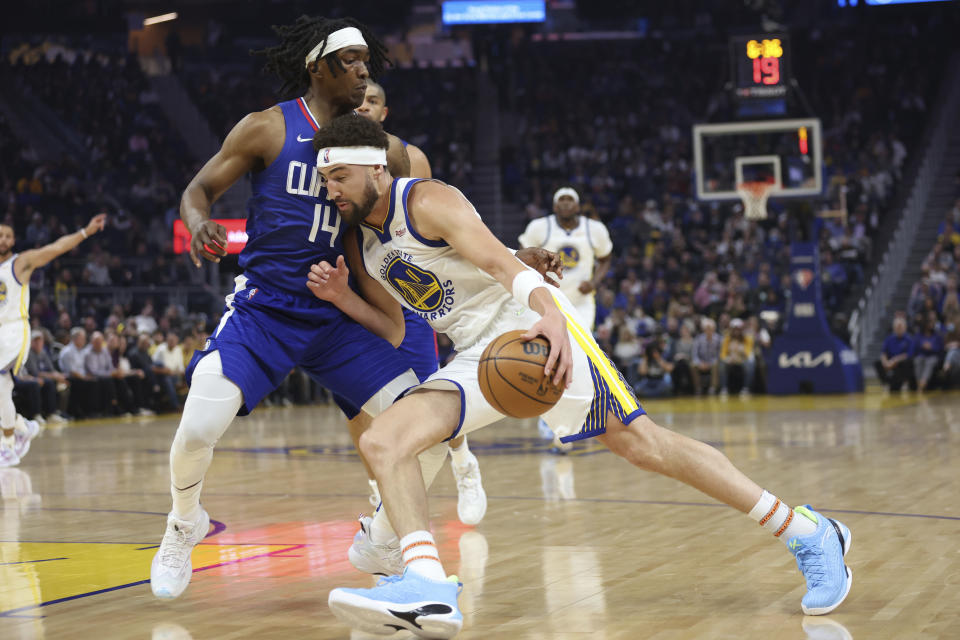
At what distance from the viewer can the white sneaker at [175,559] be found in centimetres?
403

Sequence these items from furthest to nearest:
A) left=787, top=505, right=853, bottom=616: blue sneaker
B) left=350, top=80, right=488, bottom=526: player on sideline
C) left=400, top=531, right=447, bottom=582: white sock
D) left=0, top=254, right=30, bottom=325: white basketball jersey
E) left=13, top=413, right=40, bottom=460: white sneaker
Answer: left=0, top=254, right=30, bottom=325: white basketball jersey < left=13, top=413, right=40, bottom=460: white sneaker < left=350, top=80, right=488, bottom=526: player on sideline < left=787, top=505, right=853, bottom=616: blue sneaker < left=400, top=531, right=447, bottom=582: white sock

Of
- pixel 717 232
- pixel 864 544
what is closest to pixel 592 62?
pixel 717 232

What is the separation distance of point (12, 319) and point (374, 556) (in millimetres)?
6430

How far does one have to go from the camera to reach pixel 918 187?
2192 cm

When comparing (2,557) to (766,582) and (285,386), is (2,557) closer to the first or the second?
(766,582)

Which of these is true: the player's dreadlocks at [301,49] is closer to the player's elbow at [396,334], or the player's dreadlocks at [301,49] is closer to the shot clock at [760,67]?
the player's elbow at [396,334]

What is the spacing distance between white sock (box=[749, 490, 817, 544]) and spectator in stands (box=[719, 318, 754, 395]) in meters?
12.9

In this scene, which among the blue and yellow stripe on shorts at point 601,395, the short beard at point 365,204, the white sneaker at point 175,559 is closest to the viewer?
the blue and yellow stripe on shorts at point 601,395

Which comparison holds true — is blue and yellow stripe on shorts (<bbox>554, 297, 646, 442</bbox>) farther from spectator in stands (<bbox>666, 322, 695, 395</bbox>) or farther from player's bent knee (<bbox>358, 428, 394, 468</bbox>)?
spectator in stands (<bbox>666, 322, 695, 395</bbox>)

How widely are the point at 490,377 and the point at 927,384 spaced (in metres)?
13.8

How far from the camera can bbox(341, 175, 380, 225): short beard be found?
12.8 feet

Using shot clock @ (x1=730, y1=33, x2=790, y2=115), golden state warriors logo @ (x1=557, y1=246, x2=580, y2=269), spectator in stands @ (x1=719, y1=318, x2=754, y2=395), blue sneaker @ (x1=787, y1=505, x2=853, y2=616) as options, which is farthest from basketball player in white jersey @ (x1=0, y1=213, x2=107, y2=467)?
spectator in stands @ (x1=719, y1=318, x2=754, y2=395)

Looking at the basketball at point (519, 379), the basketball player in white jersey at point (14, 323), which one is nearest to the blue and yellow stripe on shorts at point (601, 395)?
the basketball at point (519, 379)

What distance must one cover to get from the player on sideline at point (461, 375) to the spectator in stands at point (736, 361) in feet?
42.1
